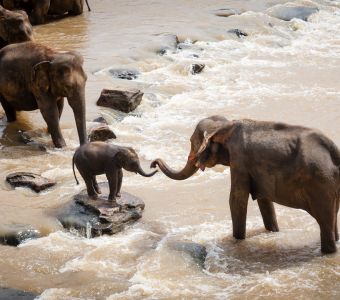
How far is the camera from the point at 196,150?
22.1ft

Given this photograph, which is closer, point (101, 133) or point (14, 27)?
point (101, 133)

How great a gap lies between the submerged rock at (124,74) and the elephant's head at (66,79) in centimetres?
426

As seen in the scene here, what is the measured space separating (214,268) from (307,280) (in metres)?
0.84

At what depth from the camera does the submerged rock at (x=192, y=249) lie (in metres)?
6.62

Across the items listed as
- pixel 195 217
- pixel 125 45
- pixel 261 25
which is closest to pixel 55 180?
pixel 195 217

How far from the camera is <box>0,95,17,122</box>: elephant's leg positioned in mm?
10695

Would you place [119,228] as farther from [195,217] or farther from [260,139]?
[260,139]

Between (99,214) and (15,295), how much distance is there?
1.58 m

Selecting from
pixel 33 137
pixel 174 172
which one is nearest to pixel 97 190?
pixel 174 172

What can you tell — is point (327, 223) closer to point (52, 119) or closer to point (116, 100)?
point (52, 119)

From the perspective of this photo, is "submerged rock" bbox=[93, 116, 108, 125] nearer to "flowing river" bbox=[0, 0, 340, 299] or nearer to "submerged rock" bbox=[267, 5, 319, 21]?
"flowing river" bbox=[0, 0, 340, 299]

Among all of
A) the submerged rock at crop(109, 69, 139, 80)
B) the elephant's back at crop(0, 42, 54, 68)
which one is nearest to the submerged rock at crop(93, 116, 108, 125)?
the elephant's back at crop(0, 42, 54, 68)

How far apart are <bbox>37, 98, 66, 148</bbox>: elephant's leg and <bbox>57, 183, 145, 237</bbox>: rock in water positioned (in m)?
2.40

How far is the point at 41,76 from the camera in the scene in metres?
9.76
